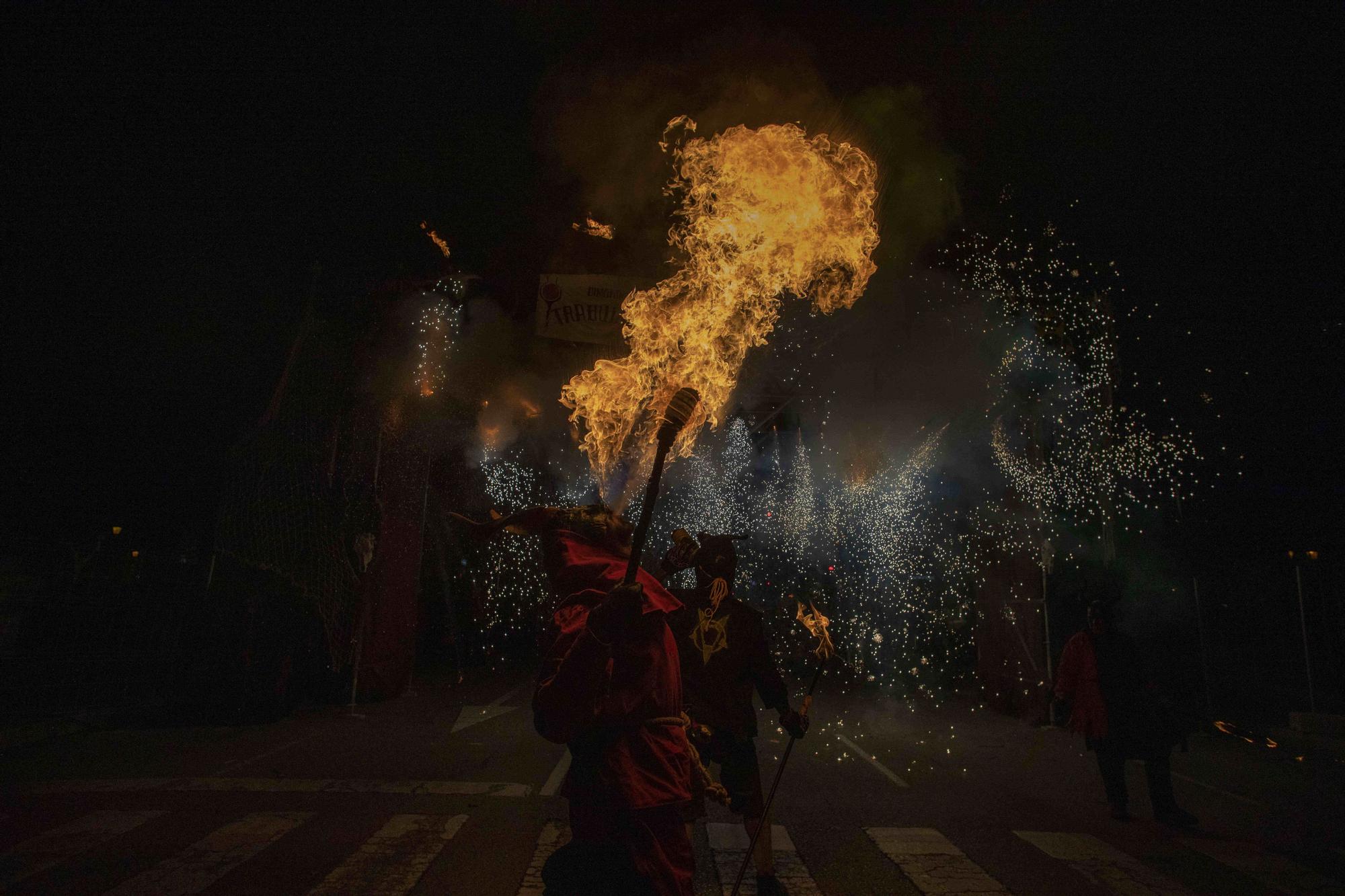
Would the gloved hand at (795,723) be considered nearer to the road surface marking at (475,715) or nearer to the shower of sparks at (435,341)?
the road surface marking at (475,715)

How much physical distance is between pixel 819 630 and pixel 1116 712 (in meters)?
3.27

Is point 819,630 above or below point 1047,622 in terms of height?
above

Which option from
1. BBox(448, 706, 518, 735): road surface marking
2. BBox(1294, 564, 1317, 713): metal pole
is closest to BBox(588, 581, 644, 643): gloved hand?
BBox(448, 706, 518, 735): road surface marking

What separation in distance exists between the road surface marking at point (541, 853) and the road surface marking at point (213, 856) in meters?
1.75

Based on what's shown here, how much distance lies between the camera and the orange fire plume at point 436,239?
11.9 metres

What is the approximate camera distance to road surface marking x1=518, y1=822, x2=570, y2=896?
4.19 metres

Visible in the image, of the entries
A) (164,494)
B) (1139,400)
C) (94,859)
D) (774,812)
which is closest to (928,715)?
(1139,400)

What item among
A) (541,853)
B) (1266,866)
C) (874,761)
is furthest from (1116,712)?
(541,853)

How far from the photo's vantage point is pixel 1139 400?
1127cm

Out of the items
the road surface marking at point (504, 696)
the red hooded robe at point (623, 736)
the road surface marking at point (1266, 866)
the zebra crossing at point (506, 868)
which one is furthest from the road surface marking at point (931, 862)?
the road surface marking at point (504, 696)

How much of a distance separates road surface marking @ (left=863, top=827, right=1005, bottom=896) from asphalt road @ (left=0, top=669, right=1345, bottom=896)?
0.02 meters

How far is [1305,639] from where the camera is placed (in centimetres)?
984

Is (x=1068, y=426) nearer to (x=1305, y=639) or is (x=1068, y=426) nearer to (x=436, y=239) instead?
(x=1305, y=639)

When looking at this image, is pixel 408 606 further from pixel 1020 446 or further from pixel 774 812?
pixel 1020 446
